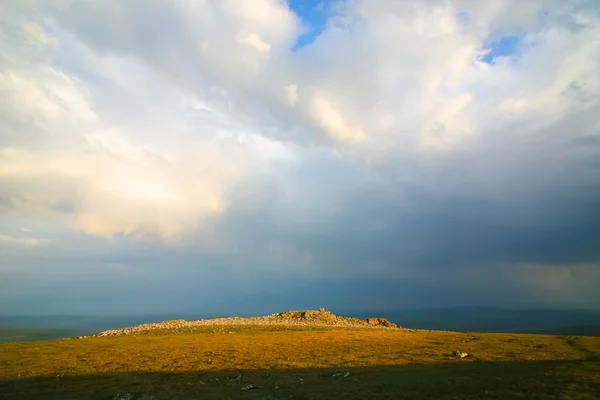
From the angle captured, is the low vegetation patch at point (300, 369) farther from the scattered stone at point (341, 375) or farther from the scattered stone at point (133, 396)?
the scattered stone at point (341, 375)

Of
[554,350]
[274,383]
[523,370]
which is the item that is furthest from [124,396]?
[554,350]

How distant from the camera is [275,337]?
50.0m

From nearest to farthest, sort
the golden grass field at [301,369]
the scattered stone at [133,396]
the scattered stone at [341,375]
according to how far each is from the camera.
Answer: the golden grass field at [301,369] → the scattered stone at [133,396] → the scattered stone at [341,375]

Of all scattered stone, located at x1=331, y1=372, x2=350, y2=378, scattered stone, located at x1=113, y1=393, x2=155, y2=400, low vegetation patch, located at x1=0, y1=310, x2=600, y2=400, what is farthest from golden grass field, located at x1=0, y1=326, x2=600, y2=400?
scattered stone, located at x1=331, y1=372, x2=350, y2=378

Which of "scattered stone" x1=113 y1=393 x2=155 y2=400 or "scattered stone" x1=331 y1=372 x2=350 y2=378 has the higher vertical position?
"scattered stone" x1=331 y1=372 x2=350 y2=378

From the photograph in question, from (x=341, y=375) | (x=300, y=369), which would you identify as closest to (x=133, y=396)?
(x=300, y=369)

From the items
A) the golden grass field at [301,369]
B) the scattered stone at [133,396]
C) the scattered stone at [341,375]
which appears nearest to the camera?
the golden grass field at [301,369]

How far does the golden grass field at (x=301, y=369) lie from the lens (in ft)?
72.0

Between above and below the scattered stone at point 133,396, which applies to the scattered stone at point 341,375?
above

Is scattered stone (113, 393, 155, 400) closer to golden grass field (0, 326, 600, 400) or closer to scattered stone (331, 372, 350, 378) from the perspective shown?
golden grass field (0, 326, 600, 400)

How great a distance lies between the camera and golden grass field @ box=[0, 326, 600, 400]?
21.9 m

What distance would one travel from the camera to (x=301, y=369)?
30.1 m

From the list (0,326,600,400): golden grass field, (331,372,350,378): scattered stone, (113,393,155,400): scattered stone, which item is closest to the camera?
(0,326,600,400): golden grass field

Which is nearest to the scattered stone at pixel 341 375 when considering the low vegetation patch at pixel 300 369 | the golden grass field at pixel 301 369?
the low vegetation patch at pixel 300 369
